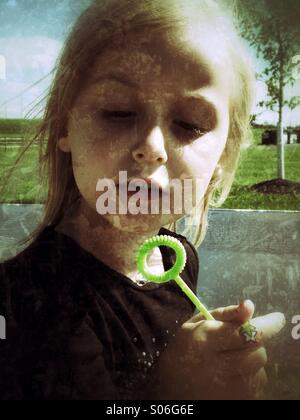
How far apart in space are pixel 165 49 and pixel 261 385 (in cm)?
42

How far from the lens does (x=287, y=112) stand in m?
0.70

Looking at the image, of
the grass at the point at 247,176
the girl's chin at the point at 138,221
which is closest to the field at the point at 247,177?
the grass at the point at 247,176

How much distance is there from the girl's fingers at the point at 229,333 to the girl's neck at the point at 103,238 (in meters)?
0.12

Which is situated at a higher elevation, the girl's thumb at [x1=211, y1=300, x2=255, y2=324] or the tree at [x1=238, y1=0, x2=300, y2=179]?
the tree at [x1=238, y1=0, x2=300, y2=179]

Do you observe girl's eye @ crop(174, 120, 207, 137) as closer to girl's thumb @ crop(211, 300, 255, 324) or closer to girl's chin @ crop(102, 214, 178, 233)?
girl's chin @ crop(102, 214, 178, 233)

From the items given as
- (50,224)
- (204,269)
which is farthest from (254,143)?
(50,224)

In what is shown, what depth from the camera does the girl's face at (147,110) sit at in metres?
0.61

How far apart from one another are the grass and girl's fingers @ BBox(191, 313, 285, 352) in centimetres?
15

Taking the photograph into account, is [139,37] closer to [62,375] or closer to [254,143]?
[254,143]

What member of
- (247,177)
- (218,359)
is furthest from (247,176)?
(218,359)

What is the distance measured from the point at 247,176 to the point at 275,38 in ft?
0.57

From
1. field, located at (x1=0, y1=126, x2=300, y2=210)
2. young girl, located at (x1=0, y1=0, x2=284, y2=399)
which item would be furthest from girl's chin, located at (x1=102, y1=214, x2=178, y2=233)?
field, located at (x1=0, y1=126, x2=300, y2=210)

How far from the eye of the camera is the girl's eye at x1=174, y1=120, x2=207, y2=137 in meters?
0.63

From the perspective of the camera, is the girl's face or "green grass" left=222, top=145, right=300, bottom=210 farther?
"green grass" left=222, top=145, right=300, bottom=210
